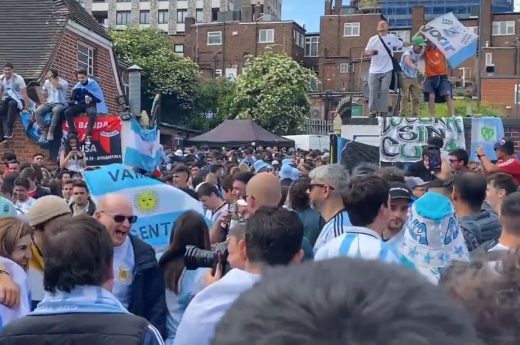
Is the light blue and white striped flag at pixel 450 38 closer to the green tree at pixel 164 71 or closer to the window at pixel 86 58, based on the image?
the window at pixel 86 58

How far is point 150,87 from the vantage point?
5209cm

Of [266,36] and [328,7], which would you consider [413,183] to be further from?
[328,7]

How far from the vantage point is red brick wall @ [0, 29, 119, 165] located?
17391 mm

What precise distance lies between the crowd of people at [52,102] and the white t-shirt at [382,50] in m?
5.12

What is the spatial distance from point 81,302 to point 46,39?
18359 millimetres

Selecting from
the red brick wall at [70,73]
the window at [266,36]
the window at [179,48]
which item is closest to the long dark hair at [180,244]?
the red brick wall at [70,73]

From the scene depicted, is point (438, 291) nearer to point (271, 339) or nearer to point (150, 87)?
point (271, 339)

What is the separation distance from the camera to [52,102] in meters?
16.2

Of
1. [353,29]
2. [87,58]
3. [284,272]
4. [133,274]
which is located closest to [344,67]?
[353,29]

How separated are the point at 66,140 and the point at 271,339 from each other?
14.0 meters

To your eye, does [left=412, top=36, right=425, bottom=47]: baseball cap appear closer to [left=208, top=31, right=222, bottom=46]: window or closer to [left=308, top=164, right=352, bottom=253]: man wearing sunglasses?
[left=308, top=164, right=352, bottom=253]: man wearing sunglasses

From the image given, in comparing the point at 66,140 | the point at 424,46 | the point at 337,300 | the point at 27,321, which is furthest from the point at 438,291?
the point at 66,140

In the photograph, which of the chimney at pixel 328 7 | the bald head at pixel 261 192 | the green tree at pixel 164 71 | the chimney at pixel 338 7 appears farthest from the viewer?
the chimney at pixel 328 7

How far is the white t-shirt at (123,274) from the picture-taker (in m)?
4.66
